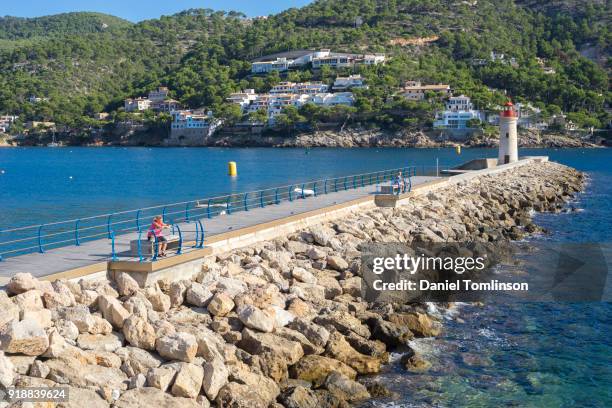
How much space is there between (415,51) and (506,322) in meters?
183

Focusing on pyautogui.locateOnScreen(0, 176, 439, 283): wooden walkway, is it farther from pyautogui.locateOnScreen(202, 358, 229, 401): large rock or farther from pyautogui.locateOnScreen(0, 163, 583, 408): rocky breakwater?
pyautogui.locateOnScreen(202, 358, 229, 401): large rock

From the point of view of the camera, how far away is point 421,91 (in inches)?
5945

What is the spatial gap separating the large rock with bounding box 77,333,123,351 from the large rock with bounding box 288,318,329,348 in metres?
3.11

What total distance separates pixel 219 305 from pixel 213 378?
240 cm

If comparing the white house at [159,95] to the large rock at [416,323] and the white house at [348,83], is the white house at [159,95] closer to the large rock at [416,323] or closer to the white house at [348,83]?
the white house at [348,83]

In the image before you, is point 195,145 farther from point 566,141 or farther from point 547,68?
point 547,68

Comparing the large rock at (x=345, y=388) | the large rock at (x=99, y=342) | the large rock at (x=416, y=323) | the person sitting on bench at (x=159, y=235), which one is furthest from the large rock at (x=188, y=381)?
the large rock at (x=416, y=323)

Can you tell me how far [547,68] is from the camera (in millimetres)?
177750

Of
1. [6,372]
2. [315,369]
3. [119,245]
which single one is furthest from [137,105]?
[6,372]

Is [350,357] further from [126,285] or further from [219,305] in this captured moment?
[126,285]

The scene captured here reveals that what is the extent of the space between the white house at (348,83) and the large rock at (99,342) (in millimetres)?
151984

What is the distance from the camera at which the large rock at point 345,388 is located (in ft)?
36.7

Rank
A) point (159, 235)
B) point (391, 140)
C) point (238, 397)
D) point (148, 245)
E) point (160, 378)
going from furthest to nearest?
point (391, 140) → point (159, 235) → point (148, 245) → point (238, 397) → point (160, 378)

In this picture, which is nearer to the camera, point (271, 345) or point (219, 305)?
point (271, 345)
